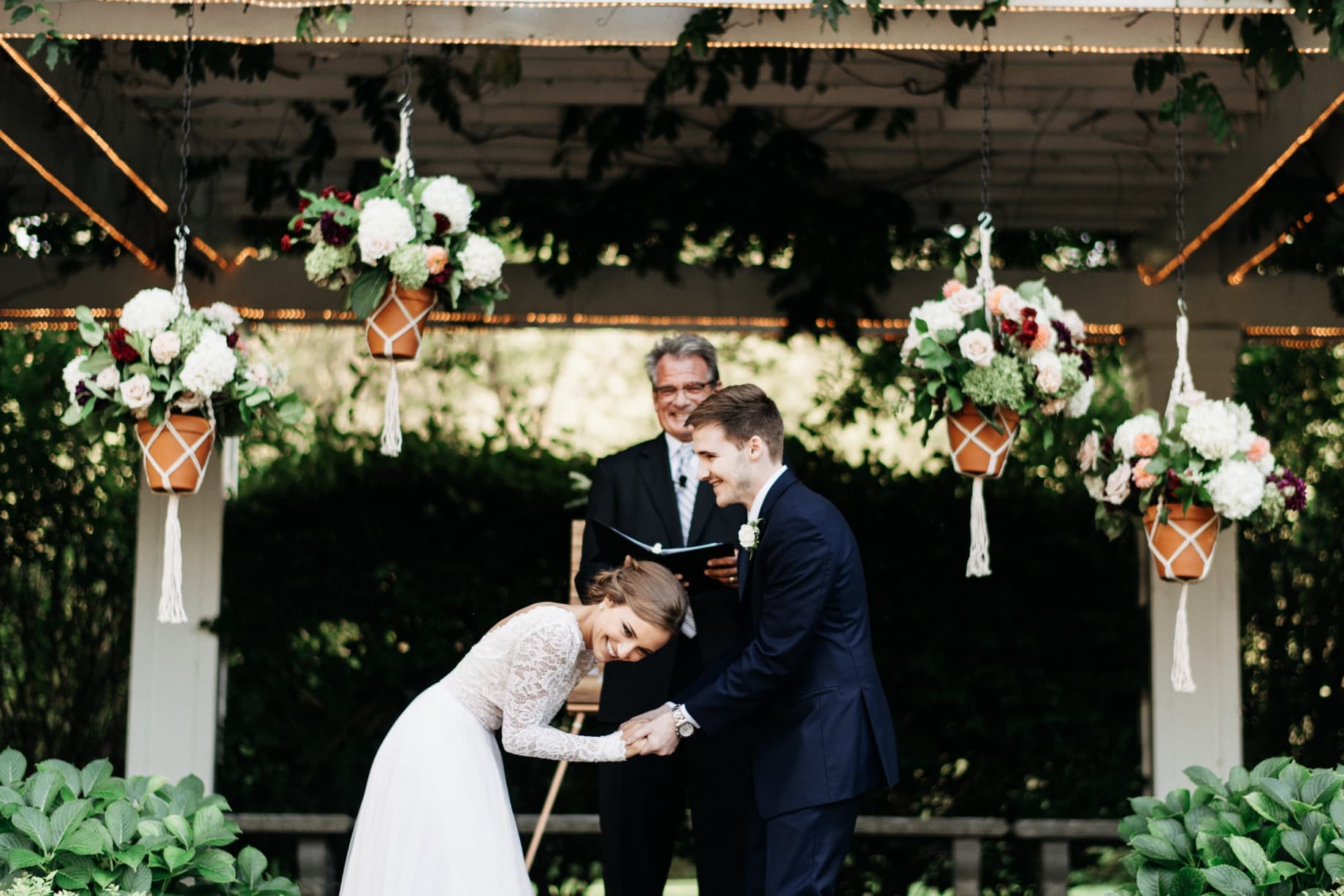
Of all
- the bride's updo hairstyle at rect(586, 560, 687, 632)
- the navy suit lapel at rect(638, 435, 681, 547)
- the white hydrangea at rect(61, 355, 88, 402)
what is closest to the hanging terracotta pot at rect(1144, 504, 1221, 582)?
the navy suit lapel at rect(638, 435, 681, 547)

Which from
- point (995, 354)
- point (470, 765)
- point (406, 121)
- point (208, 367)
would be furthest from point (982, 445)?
point (208, 367)

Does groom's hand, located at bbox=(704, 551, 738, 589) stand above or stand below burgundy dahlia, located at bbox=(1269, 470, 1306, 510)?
below

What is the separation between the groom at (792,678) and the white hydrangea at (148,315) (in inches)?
59.7

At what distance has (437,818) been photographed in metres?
3.47

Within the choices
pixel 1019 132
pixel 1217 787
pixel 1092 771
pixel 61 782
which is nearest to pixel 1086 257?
pixel 1019 132

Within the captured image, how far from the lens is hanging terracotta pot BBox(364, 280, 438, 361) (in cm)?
419

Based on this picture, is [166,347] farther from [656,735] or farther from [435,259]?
[656,735]

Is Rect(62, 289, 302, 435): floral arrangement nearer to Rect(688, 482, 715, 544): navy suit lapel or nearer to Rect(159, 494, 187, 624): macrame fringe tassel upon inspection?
Rect(159, 494, 187, 624): macrame fringe tassel

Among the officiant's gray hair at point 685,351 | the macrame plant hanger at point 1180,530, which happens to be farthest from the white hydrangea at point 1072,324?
the officiant's gray hair at point 685,351

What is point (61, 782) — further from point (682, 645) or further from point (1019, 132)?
point (1019, 132)

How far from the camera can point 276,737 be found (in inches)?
274

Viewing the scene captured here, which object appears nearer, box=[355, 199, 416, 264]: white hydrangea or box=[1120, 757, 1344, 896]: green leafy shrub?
box=[1120, 757, 1344, 896]: green leafy shrub

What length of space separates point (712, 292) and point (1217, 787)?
10.5 feet

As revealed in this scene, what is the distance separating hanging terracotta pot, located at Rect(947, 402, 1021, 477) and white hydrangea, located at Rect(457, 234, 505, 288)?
1.34 meters
